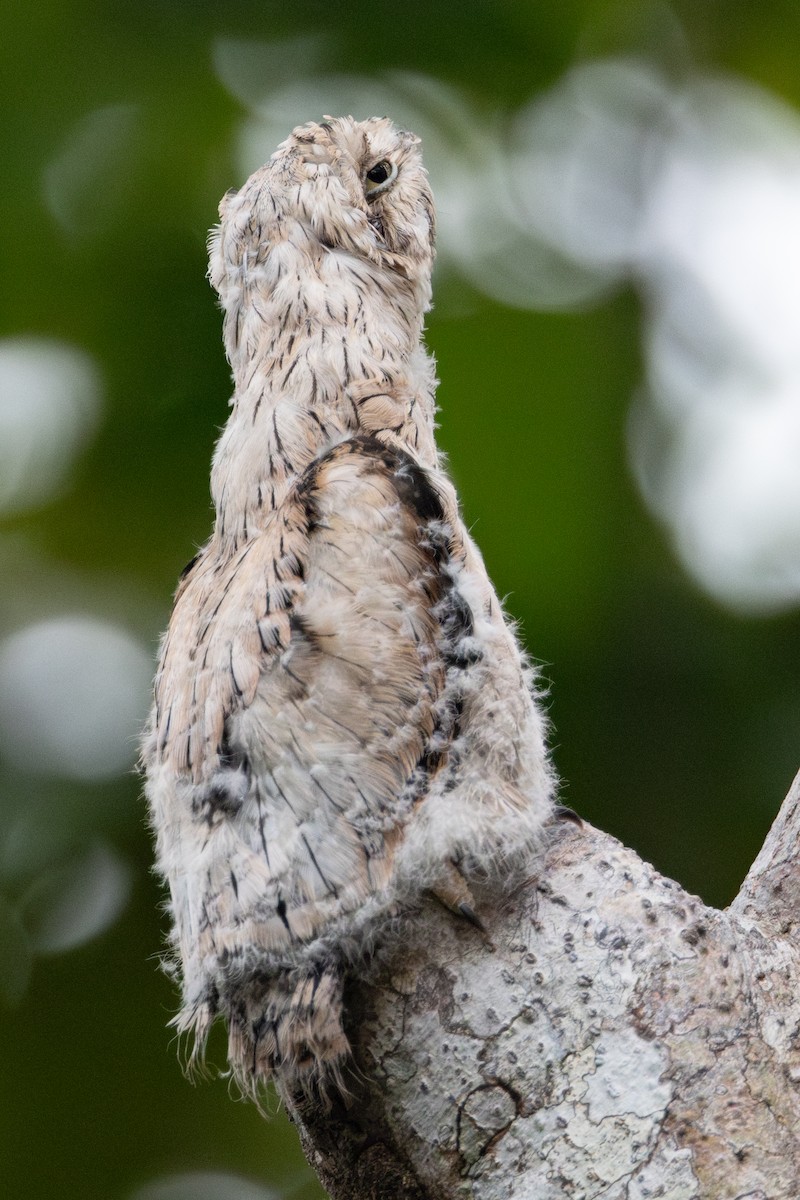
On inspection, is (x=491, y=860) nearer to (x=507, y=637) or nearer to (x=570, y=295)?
(x=507, y=637)

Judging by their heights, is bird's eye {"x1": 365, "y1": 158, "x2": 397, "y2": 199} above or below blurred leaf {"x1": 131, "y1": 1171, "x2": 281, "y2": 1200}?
above

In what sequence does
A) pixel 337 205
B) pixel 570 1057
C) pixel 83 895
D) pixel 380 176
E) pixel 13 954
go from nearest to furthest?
pixel 570 1057, pixel 337 205, pixel 380 176, pixel 83 895, pixel 13 954

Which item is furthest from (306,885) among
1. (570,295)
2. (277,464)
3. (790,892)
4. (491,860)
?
(570,295)

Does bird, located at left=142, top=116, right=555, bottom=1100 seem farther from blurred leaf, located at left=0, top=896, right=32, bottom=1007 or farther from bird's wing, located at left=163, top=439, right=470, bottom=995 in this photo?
blurred leaf, located at left=0, top=896, right=32, bottom=1007

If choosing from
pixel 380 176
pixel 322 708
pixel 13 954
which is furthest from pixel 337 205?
pixel 13 954

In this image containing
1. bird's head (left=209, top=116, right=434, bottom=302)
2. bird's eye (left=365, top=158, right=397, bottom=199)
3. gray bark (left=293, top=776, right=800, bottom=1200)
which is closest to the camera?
gray bark (left=293, top=776, right=800, bottom=1200)

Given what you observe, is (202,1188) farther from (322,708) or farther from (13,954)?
(322,708)

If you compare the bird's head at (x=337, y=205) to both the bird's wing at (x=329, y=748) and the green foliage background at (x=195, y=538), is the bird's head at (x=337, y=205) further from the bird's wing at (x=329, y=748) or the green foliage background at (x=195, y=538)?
the green foliage background at (x=195, y=538)

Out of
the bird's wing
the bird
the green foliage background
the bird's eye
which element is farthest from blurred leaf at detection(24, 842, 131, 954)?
the bird's eye
